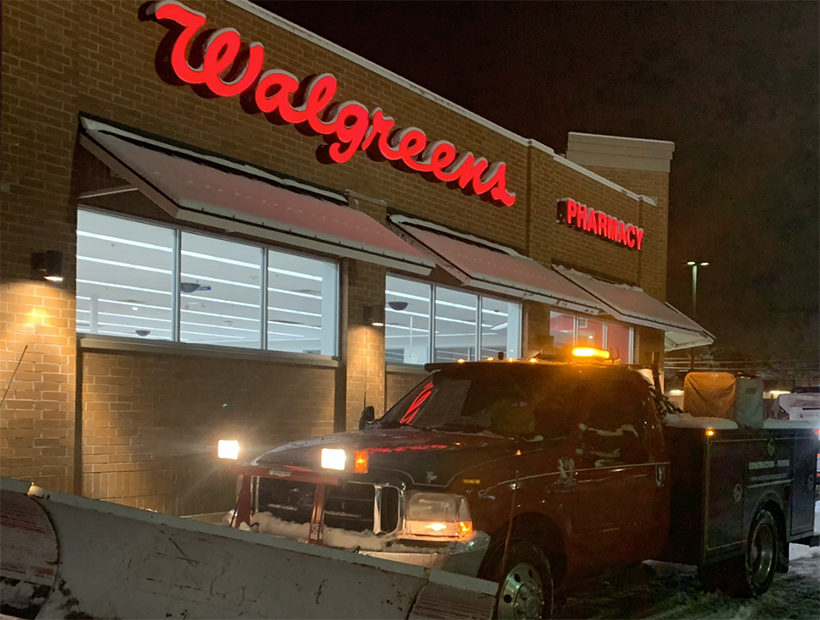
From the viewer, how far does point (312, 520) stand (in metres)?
6.21

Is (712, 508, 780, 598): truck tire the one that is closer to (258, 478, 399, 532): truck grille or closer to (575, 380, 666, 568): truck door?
(575, 380, 666, 568): truck door

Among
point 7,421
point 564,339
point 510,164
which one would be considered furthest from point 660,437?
point 564,339

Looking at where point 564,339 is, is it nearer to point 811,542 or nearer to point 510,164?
point 510,164

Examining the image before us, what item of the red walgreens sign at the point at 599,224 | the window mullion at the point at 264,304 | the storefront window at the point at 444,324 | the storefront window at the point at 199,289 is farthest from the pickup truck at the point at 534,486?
the red walgreens sign at the point at 599,224

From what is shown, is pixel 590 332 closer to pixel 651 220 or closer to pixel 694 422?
pixel 651 220

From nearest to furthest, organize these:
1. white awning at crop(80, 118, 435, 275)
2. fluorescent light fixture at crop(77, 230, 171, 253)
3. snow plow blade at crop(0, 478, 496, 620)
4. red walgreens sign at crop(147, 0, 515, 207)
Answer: snow plow blade at crop(0, 478, 496, 620) < white awning at crop(80, 118, 435, 275) < fluorescent light fixture at crop(77, 230, 171, 253) < red walgreens sign at crop(147, 0, 515, 207)

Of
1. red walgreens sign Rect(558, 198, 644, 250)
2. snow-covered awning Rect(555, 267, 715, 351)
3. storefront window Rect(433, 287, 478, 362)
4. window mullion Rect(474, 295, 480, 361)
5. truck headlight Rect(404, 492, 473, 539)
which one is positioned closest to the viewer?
truck headlight Rect(404, 492, 473, 539)

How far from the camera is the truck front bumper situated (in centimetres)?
579

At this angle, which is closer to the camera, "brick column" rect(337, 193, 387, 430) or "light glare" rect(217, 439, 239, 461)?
"light glare" rect(217, 439, 239, 461)

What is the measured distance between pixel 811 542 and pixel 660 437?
3390mm

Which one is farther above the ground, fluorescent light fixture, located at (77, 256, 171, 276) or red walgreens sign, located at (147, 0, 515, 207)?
red walgreens sign, located at (147, 0, 515, 207)

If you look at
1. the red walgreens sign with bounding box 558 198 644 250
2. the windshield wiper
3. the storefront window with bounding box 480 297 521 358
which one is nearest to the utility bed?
the windshield wiper

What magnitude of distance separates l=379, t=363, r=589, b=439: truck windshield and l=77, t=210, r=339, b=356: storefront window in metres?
4.89

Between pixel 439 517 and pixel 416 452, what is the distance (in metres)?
0.55
